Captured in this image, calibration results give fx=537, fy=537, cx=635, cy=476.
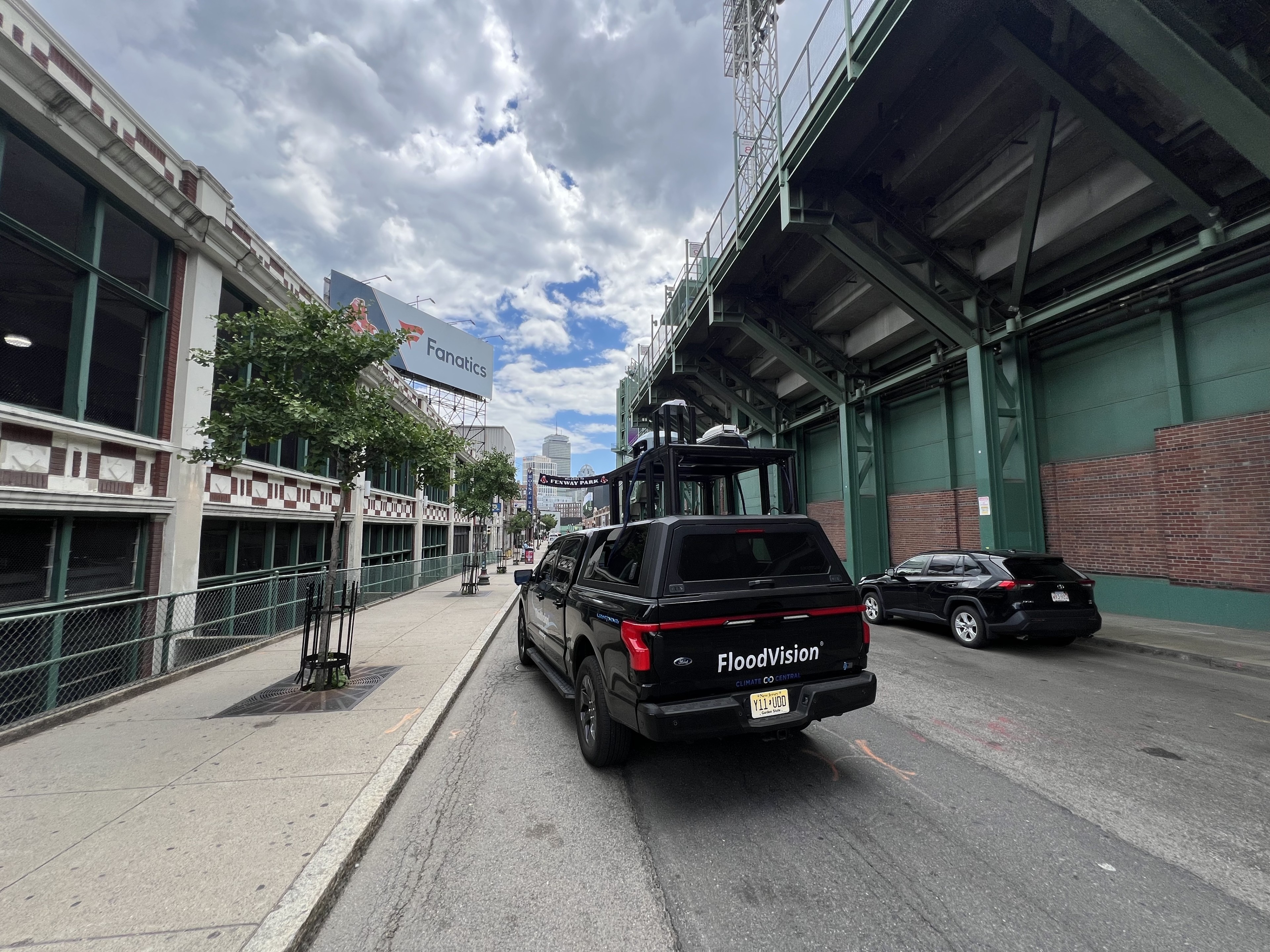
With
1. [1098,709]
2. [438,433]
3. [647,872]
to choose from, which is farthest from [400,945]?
[1098,709]

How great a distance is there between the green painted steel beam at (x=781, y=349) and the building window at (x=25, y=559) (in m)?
16.4

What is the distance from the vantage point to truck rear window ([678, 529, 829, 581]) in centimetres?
393

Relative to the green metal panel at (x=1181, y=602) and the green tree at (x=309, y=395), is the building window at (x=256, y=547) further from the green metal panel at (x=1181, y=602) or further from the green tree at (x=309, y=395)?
the green metal panel at (x=1181, y=602)

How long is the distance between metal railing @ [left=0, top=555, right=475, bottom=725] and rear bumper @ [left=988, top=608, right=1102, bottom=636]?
11.0 metres

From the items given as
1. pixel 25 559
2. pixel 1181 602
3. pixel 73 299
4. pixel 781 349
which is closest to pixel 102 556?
pixel 25 559

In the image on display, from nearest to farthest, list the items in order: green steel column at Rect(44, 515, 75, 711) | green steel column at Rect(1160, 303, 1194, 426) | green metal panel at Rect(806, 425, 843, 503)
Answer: green steel column at Rect(44, 515, 75, 711) → green steel column at Rect(1160, 303, 1194, 426) → green metal panel at Rect(806, 425, 843, 503)

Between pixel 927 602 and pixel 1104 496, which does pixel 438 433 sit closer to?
pixel 927 602

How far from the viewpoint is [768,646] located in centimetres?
367

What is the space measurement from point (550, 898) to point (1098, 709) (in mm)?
5783

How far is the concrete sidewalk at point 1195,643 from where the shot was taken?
7039mm

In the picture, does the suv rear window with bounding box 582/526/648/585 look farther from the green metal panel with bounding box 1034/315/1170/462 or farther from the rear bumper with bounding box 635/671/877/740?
the green metal panel with bounding box 1034/315/1170/462

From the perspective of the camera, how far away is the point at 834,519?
68.8 feet

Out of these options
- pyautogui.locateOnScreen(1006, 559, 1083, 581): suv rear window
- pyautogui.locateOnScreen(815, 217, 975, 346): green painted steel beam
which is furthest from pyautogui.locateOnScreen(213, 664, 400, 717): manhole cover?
pyautogui.locateOnScreen(815, 217, 975, 346): green painted steel beam

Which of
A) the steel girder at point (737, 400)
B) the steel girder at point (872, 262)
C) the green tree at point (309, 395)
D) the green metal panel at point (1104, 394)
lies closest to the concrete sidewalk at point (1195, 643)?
the green metal panel at point (1104, 394)
